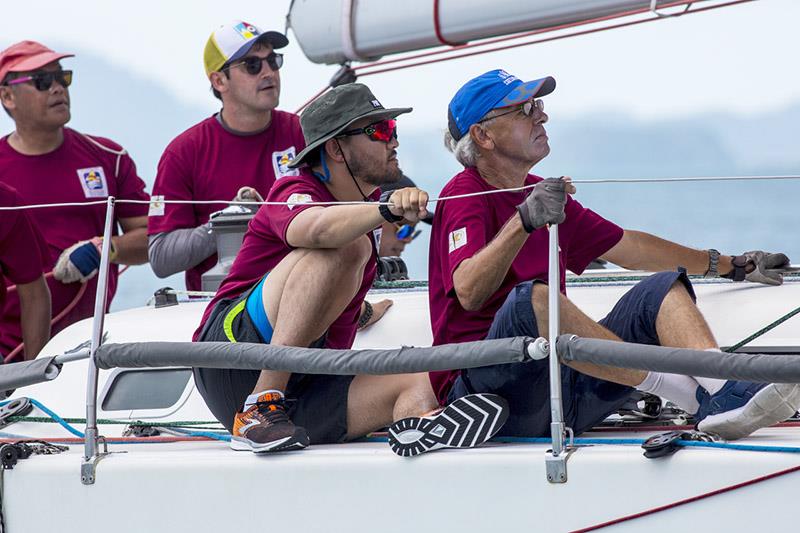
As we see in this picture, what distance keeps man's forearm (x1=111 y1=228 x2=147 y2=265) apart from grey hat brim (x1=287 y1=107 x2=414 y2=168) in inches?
78.5

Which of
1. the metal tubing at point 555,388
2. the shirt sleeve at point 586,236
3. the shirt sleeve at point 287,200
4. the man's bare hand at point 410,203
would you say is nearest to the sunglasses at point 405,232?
the shirt sleeve at point 586,236

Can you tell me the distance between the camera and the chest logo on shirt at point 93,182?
5.49 meters

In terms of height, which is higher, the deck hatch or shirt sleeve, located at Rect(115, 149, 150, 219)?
shirt sleeve, located at Rect(115, 149, 150, 219)

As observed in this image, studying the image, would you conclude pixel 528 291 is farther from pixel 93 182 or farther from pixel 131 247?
pixel 93 182

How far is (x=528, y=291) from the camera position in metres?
3.09

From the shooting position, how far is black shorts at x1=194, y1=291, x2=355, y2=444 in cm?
343

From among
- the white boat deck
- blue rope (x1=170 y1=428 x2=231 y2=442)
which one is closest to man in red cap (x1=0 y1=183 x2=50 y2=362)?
blue rope (x1=170 y1=428 x2=231 y2=442)

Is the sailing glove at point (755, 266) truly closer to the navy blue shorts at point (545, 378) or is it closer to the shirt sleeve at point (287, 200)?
the navy blue shorts at point (545, 378)

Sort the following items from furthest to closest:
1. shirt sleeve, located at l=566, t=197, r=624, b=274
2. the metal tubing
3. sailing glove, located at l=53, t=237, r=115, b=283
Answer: sailing glove, located at l=53, t=237, r=115, b=283 → shirt sleeve, located at l=566, t=197, r=624, b=274 → the metal tubing

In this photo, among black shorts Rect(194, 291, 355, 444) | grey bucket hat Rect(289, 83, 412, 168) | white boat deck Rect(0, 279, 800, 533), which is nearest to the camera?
white boat deck Rect(0, 279, 800, 533)

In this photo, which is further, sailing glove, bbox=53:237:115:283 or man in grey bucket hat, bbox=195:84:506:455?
sailing glove, bbox=53:237:115:283

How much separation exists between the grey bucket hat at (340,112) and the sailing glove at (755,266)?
118 cm

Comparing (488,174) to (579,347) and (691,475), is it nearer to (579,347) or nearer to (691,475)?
(579,347)

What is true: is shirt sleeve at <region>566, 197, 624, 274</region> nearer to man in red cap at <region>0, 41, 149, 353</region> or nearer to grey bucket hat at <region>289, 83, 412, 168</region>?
grey bucket hat at <region>289, 83, 412, 168</region>
